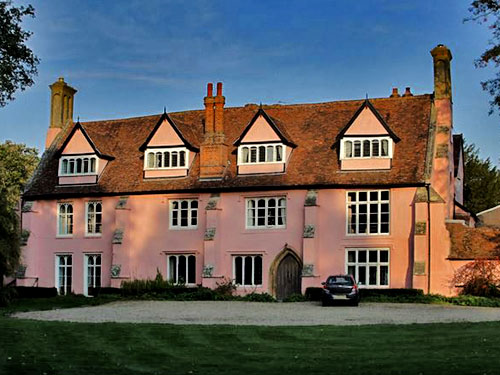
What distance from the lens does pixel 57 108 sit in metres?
49.2

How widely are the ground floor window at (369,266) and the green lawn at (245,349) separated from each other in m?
14.5

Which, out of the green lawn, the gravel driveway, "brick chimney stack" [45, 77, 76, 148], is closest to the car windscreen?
the gravel driveway

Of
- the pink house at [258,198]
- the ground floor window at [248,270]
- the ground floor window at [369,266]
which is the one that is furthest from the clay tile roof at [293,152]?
the ground floor window at [248,270]

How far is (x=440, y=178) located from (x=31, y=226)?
75.7 feet

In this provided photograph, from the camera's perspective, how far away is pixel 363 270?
129ft

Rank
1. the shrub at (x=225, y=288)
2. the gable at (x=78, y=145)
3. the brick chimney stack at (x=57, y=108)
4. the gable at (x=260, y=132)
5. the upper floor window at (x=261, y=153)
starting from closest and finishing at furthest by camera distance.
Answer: the shrub at (x=225, y=288)
the gable at (x=260, y=132)
the upper floor window at (x=261, y=153)
the gable at (x=78, y=145)
the brick chimney stack at (x=57, y=108)

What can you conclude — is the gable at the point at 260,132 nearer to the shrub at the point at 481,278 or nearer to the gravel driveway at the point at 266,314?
the gravel driveway at the point at 266,314

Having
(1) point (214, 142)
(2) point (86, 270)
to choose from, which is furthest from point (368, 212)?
(2) point (86, 270)

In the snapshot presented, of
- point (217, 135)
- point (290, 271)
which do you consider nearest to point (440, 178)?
point (290, 271)

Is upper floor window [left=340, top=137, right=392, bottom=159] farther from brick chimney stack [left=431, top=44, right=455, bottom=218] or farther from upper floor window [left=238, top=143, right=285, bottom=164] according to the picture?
upper floor window [left=238, top=143, right=285, bottom=164]

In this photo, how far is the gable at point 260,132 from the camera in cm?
4150

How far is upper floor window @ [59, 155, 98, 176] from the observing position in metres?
45.3

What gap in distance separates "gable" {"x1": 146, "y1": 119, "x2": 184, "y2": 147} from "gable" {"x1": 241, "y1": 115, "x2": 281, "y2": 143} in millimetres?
3963

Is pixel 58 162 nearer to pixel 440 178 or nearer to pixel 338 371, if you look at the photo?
pixel 440 178
